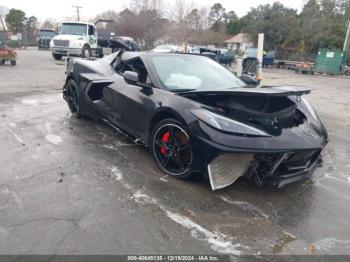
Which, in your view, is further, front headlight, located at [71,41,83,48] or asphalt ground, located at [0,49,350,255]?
Result: front headlight, located at [71,41,83,48]

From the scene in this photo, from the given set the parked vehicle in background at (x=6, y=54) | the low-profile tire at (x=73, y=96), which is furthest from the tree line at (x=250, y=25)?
the low-profile tire at (x=73, y=96)

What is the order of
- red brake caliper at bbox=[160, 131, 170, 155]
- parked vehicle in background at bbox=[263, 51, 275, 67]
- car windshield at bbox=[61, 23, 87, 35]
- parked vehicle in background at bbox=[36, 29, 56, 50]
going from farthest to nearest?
parked vehicle in background at bbox=[36, 29, 56, 50] → parked vehicle in background at bbox=[263, 51, 275, 67] → car windshield at bbox=[61, 23, 87, 35] → red brake caliper at bbox=[160, 131, 170, 155]

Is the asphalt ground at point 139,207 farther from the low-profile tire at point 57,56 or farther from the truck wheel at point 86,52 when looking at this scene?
the low-profile tire at point 57,56

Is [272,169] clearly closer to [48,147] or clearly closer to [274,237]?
[274,237]

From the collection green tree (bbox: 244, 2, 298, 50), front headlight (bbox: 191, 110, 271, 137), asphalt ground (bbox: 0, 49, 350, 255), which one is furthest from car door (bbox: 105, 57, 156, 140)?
green tree (bbox: 244, 2, 298, 50)

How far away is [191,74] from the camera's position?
14.3ft

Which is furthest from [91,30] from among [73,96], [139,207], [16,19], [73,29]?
[16,19]

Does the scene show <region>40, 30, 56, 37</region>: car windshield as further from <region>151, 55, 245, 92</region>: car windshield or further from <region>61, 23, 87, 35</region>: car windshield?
<region>151, 55, 245, 92</region>: car windshield

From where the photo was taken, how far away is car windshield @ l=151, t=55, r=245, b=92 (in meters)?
4.07

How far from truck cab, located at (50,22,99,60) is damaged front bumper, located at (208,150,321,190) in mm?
16862

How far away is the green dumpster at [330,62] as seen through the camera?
21.6 metres

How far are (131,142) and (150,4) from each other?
4464 centimetres

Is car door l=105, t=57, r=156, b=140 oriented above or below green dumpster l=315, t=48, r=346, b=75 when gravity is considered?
below

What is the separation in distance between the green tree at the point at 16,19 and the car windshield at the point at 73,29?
48190mm
